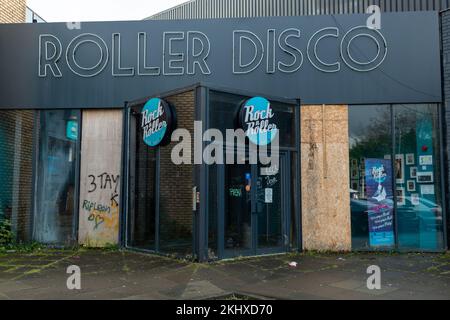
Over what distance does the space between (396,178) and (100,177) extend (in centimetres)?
738

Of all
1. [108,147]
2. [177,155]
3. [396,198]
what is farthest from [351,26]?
[108,147]

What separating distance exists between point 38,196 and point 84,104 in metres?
2.66

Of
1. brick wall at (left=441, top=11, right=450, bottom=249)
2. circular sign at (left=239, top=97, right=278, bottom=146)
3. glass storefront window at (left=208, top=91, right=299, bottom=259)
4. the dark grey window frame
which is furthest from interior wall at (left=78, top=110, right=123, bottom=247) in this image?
brick wall at (left=441, top=11, right=450, bottom=249)

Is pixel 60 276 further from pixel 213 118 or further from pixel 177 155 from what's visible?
pixel 213 118

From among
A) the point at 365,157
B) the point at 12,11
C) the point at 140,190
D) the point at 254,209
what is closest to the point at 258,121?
the point at 254,209

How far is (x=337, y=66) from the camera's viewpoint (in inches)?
420

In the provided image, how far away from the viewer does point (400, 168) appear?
416 inches

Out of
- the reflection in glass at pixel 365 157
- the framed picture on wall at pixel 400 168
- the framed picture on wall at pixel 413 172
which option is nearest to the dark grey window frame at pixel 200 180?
the reflection in glass at pixel 365 157

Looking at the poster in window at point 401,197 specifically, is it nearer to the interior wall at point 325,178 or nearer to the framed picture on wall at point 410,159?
the framed picture on wall at point 410,159

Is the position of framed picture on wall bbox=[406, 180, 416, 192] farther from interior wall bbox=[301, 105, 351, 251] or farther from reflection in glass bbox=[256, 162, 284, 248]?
reflection in glass bbox=[256, 162, 284, 248]

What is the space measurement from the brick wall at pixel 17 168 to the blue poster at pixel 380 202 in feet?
28.1

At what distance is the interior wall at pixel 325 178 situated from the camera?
10.5 metres

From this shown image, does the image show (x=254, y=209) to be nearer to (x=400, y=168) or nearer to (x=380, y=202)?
(x=380, y=202)
